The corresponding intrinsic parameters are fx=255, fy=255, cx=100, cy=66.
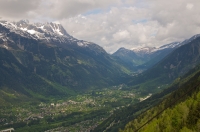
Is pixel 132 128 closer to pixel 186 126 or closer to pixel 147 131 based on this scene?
pixel 147 131

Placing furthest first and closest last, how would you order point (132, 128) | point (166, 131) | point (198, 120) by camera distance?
1. point (132, 128)
2. point (166, 131)
3. point (198, 120)

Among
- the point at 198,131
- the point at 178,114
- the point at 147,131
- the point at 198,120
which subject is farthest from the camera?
the point at 147,131

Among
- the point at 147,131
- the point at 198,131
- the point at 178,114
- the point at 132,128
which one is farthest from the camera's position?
the point at 132,128

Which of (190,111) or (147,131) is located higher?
(190,111)

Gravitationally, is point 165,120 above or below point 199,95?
below

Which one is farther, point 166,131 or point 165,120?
point 165,120

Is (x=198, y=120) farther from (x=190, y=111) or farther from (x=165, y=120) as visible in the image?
(x=165, y=120)

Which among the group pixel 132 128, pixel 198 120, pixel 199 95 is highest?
pixel 199 95

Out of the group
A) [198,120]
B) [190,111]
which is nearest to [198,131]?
[198,120]

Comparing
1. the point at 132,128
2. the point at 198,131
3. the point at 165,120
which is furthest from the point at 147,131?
the point at 132,128
